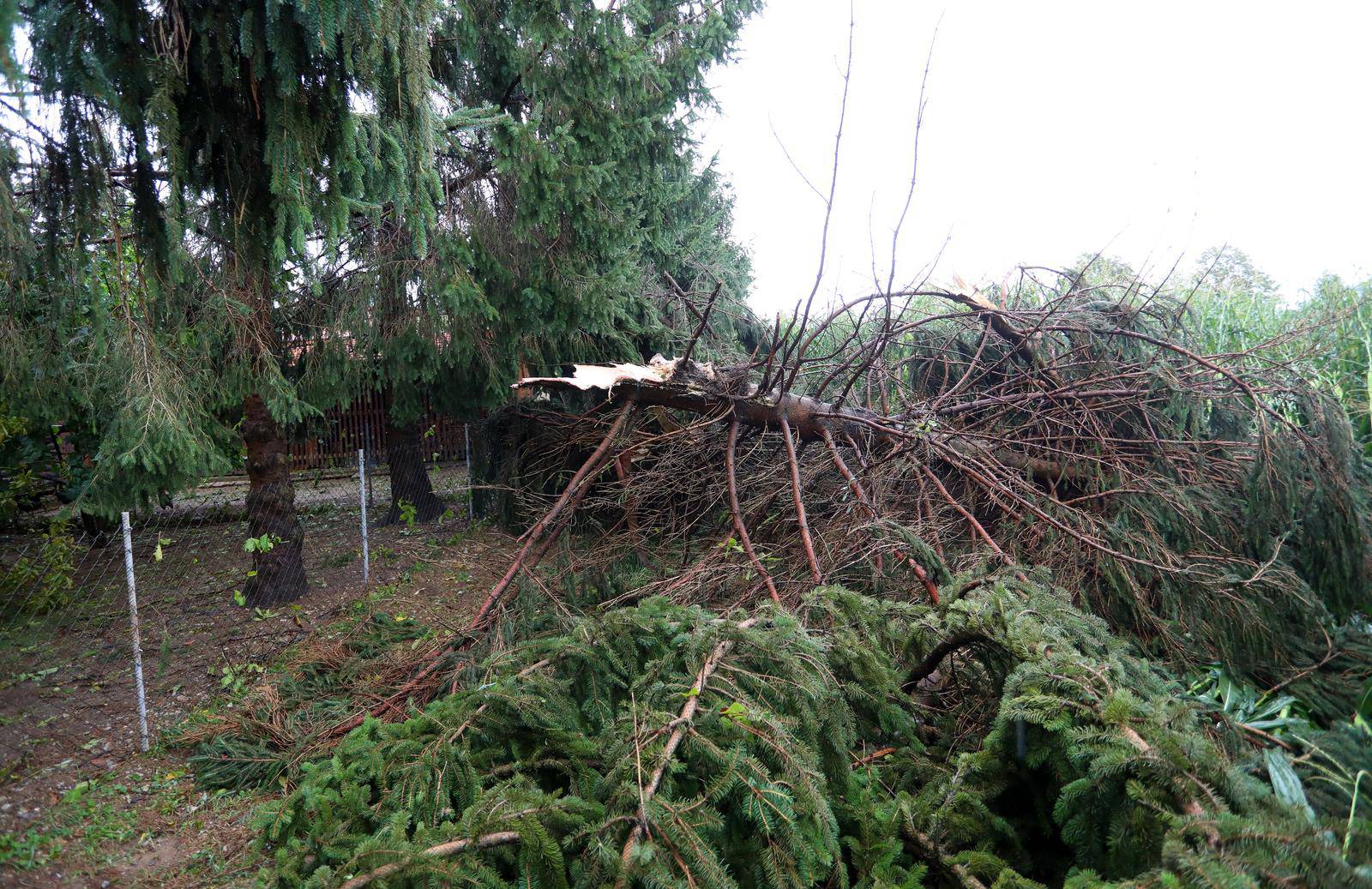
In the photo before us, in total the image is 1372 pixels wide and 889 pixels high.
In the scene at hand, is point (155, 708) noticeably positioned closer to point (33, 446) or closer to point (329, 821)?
point (329, 821)

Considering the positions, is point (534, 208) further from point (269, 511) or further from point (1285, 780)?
point (1285, 780)

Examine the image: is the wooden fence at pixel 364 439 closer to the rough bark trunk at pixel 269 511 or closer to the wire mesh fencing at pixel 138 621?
the wire mesh fencing at pixel 138 621

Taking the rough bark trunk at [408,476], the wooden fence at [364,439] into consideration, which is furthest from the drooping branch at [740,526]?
the wooden fence at [364,439]

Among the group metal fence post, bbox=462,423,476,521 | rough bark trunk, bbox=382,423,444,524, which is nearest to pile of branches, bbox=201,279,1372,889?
metal fence post, bbox=462,423,476,521

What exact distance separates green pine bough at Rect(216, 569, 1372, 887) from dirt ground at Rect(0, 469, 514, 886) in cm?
75

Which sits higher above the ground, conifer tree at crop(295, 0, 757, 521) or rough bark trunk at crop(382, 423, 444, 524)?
conifer tree at crop(295, 0, 757, 521)

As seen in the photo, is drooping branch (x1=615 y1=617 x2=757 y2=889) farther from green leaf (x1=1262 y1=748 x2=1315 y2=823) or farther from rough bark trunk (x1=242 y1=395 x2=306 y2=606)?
rough bark trunk (x1=242 y1=395 x2=306 y2=606)

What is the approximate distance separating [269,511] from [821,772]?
19.5 ft

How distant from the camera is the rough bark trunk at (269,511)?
21.1 ft

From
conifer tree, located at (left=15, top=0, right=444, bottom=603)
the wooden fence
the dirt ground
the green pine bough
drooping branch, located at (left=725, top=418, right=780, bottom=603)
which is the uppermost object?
conifer tree, located at (left=15, top=0, right=444, bottom=603)

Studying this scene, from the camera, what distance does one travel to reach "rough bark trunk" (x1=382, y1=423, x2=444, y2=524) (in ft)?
30.9

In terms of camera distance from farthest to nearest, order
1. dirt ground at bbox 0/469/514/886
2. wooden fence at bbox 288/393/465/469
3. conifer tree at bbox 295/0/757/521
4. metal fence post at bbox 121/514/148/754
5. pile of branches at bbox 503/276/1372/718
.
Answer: wooden fence at bbox 288/393/465/469, conifer tree at bbox 295/0/757/521, metal fence post at bbox 121/514/148/754, pile of branches at bbox 503/276/1372/718, dirt ground at bbox 0/469/514/886

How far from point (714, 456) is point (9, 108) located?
410 cm

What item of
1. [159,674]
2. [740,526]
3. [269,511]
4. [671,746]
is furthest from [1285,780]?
[269,511]
